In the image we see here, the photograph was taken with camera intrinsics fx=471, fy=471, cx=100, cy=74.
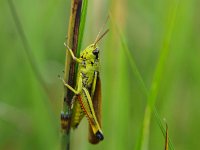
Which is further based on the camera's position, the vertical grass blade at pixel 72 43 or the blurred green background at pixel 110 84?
the blurred green background at pixel 110 84

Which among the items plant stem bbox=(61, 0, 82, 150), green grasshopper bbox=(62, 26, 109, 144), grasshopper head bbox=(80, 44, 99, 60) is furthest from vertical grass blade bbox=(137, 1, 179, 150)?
grasshopper head bbox=(80, 44, 99, 60)

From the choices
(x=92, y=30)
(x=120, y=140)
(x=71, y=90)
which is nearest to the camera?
(x=71, y=90)

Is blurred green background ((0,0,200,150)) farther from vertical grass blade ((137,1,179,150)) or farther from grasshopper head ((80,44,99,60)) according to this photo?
vertical grass blade ((137,1,179,150))

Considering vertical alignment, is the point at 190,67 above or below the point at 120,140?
above

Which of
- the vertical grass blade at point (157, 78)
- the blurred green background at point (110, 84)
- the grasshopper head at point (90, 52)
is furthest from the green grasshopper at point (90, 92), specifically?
the vertical grass blade at point (157, 78)

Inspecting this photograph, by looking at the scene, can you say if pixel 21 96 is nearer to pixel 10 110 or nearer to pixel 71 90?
→ pixel 10 110

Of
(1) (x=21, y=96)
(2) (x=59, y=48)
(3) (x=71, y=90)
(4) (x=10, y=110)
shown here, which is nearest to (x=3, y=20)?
(2) (x=59, y=48)

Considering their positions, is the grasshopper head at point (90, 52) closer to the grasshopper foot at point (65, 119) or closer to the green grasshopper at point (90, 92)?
the green grasshopper at point (90, 92)

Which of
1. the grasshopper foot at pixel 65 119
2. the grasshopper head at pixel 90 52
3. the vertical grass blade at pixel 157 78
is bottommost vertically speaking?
the grasshopper foot at pixel 65 119
